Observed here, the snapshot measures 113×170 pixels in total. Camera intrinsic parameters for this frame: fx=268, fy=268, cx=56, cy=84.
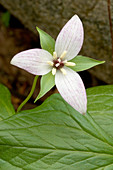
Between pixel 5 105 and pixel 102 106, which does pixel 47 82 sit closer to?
pixel 102 106

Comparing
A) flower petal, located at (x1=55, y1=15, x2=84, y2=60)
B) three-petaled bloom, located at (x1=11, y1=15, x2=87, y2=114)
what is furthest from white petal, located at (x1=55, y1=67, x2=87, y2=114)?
flower petal, located at (x1=55, y1=15, x2=84, y2=60)

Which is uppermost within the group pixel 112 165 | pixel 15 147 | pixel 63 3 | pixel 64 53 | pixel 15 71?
pixel 63 3

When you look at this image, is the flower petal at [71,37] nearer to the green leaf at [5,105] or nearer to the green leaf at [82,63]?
the green leaf at [82,63]

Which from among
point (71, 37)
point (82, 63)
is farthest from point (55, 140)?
point (71, 37)

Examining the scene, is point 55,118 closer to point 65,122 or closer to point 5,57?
point 65,122

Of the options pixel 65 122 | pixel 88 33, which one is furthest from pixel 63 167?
pixel 88 33

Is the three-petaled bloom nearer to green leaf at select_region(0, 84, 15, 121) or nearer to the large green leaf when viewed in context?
the large green leaf
